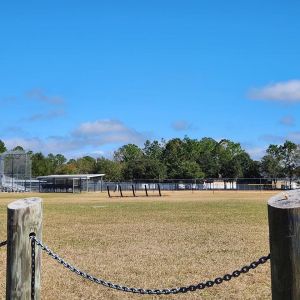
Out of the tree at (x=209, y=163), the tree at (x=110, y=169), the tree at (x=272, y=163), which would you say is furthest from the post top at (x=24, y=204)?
the tree at (x=209, y=163)

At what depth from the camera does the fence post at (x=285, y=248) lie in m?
3.85

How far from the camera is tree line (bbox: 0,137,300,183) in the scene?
123 metres

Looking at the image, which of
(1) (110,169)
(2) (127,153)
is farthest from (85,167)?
(1) (110,169)

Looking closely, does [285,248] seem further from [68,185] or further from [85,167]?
[85,167]

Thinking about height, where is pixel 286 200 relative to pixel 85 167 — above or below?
below

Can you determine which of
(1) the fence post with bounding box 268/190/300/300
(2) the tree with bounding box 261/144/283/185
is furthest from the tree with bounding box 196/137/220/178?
(1) the fence post with bounding box 268/190/300/300

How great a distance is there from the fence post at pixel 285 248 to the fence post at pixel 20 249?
2692 mm

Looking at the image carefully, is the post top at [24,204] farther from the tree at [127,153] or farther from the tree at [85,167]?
the tree at [127,153]

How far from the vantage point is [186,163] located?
127m

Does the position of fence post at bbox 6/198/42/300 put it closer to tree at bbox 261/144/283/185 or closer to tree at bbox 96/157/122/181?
tree at bbox 261/144/283/185

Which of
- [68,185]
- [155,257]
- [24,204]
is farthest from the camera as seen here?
[68,185]

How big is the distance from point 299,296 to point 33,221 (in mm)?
2920

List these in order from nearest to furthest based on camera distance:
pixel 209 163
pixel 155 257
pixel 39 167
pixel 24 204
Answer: pixel 24 204
pixel 155 257
pixel 39 167
pixel 209 163

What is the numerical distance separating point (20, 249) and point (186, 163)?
4784 inches
